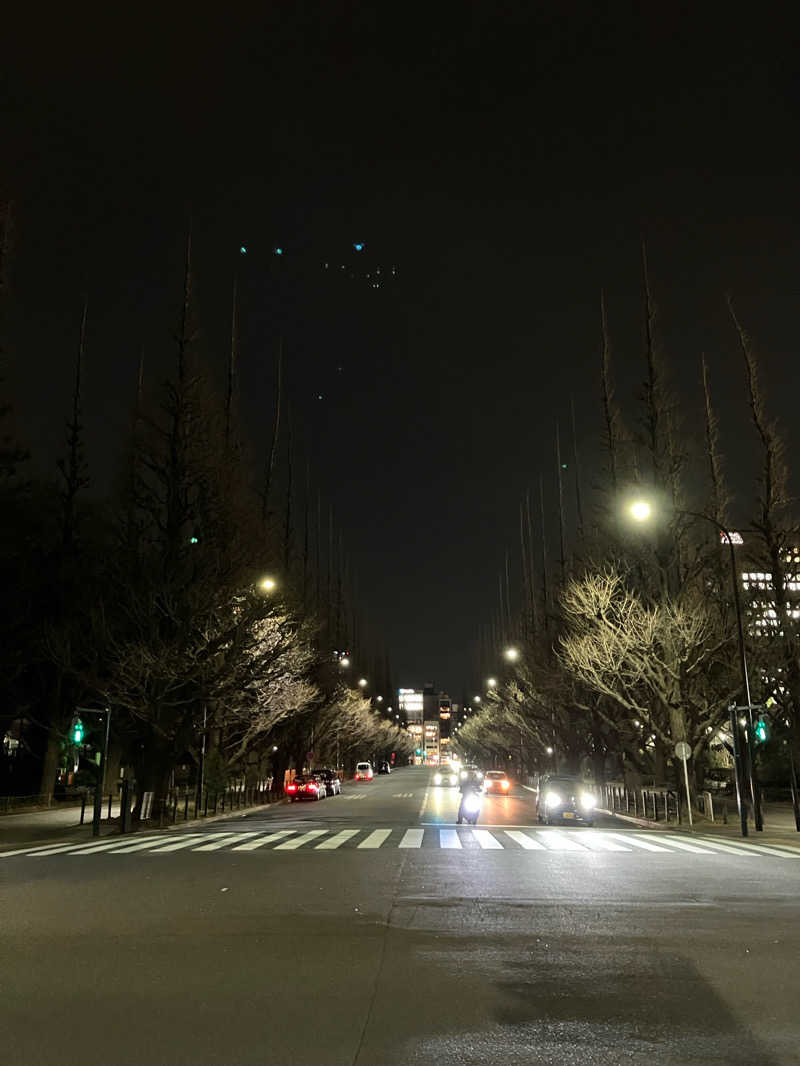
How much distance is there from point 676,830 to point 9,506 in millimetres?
30979

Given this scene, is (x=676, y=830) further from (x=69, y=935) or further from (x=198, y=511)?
(x=69, y=935)

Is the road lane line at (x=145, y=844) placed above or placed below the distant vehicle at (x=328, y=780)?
below

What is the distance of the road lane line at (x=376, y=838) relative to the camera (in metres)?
19.6

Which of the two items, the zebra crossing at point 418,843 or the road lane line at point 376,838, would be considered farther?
the road lane line at point 376,838

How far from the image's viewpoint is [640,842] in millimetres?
21297

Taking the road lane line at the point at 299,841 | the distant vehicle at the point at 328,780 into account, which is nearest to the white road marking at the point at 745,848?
the road lane line at the point at 299,841

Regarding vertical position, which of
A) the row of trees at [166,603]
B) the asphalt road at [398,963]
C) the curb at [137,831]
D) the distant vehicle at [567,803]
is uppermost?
the row of trees at [166,603]

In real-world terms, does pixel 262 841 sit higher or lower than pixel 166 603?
lower

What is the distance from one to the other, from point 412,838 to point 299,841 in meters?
2.91

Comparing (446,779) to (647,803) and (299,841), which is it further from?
(299,841)

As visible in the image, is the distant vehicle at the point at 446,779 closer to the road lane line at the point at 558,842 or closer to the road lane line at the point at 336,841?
the road lane line at the point at 558,842

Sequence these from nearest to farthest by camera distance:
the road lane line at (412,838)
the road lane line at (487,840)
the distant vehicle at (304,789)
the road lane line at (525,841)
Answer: the road lane line at (487,840), the road lane line at (525,841), the road lane line at (412,838), the distant vehicle at (304,789)

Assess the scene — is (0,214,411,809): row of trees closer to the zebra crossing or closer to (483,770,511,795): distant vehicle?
the zebra crossing

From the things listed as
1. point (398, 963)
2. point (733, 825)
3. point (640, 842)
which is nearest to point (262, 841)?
point (640, 842)
